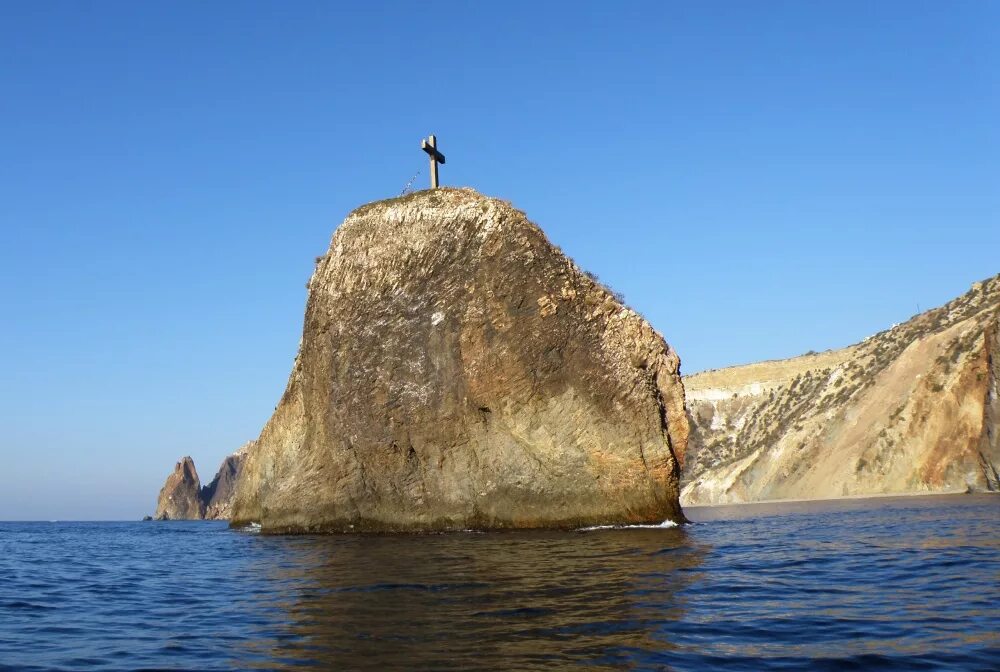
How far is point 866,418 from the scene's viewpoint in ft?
217

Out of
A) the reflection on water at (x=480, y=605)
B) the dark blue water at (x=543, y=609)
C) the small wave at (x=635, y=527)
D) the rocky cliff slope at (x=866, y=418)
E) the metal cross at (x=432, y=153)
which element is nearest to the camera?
the dark blue water at (x=543, y=609)

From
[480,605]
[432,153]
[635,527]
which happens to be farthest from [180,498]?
[480,605]

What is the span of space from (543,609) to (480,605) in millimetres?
1027

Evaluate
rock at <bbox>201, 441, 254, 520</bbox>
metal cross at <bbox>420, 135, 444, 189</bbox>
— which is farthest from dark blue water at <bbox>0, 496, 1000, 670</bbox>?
rock at <bbox>201, 441, 254, 520</bbox>

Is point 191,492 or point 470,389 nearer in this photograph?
point 470,389

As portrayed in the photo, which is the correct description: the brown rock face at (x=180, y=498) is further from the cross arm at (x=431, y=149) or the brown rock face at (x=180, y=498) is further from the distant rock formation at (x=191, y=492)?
the cross arm at (x=431, y=149)

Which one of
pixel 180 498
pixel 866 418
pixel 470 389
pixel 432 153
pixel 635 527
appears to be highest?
pixel 432 153

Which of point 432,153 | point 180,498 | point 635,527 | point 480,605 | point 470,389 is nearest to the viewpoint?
point 480,605

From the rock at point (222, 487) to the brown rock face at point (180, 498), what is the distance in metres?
1.65

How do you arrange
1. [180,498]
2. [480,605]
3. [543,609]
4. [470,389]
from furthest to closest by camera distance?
[180,498] < [470,389] < [480,605] < [543,609]

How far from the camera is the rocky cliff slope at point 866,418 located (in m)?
53.4

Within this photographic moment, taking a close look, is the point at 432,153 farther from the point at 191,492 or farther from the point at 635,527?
the point at 191,492

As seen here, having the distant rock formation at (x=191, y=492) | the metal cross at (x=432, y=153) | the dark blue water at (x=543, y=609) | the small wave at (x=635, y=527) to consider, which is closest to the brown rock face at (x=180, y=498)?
the distant rock formation at (x=191, y=492)

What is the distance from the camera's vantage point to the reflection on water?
26.7 feet
